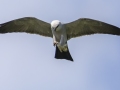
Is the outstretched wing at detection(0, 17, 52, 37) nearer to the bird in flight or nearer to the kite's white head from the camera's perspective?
the bird in flight

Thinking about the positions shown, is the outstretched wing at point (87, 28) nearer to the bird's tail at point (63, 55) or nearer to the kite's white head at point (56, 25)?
the bird's tail at point (63, 55)

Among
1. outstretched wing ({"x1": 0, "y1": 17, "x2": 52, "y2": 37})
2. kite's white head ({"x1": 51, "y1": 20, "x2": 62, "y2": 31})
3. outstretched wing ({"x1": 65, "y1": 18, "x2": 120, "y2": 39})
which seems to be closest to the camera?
kite's white head ({"x1": 51, "y1": 20, "x2": 62, "y2": 31})

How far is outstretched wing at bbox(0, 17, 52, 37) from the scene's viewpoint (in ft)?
142

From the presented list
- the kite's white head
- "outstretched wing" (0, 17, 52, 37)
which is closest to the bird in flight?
"outstretched wing" (0, 17, 52, 37)

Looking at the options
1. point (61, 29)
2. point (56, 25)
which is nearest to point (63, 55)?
point (61, 29)

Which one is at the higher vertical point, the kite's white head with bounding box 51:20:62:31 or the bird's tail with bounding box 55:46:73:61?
the kite's white head with bounding box 51:20:62:31

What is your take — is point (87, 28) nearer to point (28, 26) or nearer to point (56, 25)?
point (56, 25)

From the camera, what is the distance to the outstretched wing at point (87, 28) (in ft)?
142

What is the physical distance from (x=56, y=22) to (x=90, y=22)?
5.60ft

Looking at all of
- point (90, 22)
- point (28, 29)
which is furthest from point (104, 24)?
point (28, 29)

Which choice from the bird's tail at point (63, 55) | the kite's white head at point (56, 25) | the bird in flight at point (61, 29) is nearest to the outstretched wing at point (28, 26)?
the bird in flight at point (61, 29)

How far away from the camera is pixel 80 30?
43812mm

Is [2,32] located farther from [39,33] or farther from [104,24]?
[104,24]

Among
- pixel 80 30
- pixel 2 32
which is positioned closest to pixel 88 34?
pixel 80 30
